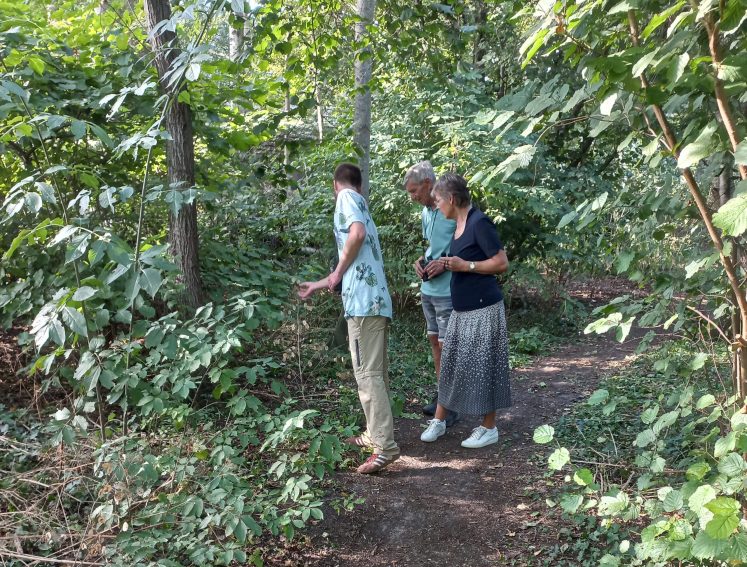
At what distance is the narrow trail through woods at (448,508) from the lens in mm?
3301

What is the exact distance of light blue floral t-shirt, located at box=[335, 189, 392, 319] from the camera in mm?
3928

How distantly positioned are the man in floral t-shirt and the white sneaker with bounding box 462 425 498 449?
74 cm

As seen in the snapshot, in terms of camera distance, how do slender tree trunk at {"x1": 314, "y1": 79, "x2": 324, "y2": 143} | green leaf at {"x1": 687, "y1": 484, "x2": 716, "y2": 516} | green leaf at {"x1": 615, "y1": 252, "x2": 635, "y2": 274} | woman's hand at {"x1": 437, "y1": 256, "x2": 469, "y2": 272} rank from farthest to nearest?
1. slender tree trunk at {"x1": 314, "y1": 79, "x2": 324, "y2": 143}
2. woman's hand at {"x1": 437, "y1": 256, "x2": 469, "y2": 272}
3. green leaf at {"x1": 615, "y1": 252, "x2": 635, "y2": 274}
4. green leaf at {"x1": 687, "y1": 484, "x2": 716, "y2": 516}

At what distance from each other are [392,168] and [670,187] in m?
6.02

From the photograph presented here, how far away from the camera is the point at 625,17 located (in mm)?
2283

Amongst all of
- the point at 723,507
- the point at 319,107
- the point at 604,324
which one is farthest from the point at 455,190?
the point at 319,107

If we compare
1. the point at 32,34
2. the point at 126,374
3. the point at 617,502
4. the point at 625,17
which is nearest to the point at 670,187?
the point at 625,17

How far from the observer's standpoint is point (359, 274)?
397 centimetres

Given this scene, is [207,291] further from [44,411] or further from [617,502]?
[617,502]

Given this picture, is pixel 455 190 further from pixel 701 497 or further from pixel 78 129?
pixel 701 497

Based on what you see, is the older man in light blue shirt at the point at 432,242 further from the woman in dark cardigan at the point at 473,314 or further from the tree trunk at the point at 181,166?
the tree trunk at the point at 181,166

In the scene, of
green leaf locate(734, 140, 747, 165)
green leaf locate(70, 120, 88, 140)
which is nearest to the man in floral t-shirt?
green leaf locate(70, 120, 88, 140)

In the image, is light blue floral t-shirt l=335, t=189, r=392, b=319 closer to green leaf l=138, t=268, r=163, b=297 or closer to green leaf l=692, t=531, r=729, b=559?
green leaf l=138, t=268, r=163, b=297

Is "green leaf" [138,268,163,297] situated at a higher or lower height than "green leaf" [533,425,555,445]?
higher
